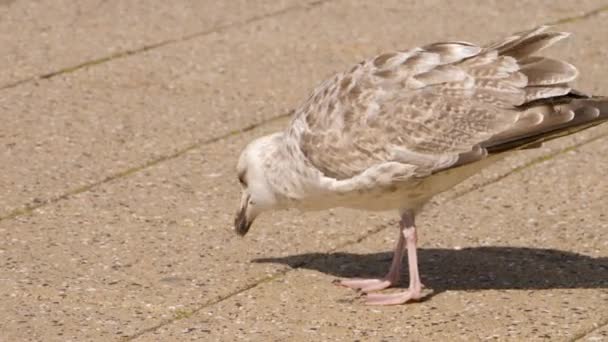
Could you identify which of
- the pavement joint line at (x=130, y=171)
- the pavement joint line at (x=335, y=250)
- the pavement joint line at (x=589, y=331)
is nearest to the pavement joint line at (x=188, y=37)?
the pavement joint line at (x=130, y=171)

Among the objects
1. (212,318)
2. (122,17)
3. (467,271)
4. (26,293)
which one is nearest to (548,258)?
(467,271)

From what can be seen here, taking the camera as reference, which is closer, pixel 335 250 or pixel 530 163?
pixel 335 250

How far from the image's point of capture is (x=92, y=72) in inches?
426

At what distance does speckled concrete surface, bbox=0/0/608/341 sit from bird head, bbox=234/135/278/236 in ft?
→ 0.80

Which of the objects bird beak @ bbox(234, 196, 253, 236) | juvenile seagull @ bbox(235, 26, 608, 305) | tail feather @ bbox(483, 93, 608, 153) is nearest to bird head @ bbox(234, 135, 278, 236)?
bird beak @ bbox(234, 196, 253, 236)

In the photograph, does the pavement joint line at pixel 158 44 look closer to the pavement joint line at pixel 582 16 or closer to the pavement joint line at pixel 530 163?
the pavement joint line at pixel 582 16

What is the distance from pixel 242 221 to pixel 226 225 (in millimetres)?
530

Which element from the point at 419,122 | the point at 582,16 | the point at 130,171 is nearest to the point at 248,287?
the point at 419,122

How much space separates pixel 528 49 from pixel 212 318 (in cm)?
209

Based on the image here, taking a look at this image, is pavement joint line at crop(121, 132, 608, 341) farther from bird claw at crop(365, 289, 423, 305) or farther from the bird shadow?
bird claw at crop(365, 289, 423, 305)

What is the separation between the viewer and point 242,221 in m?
7.73

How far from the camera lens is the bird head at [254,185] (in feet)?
24.5

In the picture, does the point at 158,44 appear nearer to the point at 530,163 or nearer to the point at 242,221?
the point at 530,163

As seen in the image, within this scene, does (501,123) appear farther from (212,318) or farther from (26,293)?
(26,293)
